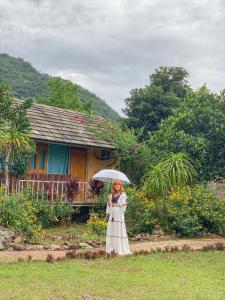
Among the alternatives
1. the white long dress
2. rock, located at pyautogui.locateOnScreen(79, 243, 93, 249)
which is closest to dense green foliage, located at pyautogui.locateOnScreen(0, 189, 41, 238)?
rock, located at pyautogui.locateOnScreen(79, 243, 93, 249)

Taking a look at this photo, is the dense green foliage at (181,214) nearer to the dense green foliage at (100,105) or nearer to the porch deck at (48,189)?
the porch deck at (48,189)

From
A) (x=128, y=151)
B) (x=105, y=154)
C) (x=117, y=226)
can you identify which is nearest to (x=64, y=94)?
(x=105, y=154)

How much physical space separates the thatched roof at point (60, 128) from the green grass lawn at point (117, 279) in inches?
351

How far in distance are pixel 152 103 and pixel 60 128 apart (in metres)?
14.5

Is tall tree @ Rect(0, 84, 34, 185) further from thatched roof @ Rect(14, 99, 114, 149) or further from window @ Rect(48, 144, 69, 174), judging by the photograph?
window @ Rect(48, 144, 69, 174)

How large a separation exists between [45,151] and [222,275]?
12528mm

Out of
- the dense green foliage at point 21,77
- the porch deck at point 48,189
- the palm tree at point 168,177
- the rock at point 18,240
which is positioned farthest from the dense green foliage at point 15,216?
the dense green foliage at point 21,77

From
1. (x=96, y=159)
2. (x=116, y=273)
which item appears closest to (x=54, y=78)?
(x=96, y=159)

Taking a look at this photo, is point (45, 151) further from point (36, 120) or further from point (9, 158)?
point (9, 158)

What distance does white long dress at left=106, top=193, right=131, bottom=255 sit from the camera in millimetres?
13758

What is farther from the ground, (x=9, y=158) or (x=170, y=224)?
(x=9, y=158)

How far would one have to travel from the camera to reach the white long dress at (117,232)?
45.1 ft

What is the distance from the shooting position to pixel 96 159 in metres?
24.9

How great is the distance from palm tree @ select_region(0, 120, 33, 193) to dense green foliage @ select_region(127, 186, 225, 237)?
4.12 m
